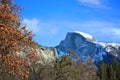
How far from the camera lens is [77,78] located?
2571 inches

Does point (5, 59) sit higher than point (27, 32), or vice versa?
point (27, 32)

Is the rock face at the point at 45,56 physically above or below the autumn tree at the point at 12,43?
above

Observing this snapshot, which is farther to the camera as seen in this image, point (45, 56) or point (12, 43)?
point (45, 56)

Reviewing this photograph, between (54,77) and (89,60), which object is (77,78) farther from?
(89,60)

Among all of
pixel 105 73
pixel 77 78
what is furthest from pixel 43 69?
pixel 105 73

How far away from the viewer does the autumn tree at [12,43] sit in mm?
24203

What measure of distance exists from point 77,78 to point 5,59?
4218cm

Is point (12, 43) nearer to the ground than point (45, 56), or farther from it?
nearer to the ground

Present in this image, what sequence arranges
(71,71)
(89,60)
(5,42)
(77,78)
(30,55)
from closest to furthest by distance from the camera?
(5,42) → (30,55) → (71,71) → (77,78) → (89,60)

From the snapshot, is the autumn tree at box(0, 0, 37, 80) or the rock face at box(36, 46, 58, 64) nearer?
the autumn tree at box(0, 0, 37, 80)

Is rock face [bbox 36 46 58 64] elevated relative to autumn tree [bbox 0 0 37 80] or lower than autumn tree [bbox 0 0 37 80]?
elevated

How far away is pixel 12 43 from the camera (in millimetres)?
24359

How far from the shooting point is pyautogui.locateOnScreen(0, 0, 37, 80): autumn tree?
24203 mm

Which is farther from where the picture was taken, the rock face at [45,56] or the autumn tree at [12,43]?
the rock face at [45,56]
